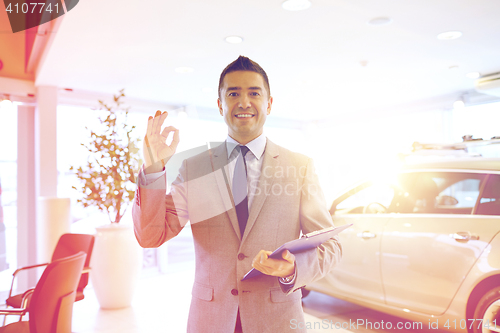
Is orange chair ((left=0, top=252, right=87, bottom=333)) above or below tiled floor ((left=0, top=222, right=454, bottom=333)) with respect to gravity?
above

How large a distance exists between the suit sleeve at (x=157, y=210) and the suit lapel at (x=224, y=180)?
0.11m

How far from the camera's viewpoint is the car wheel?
2.33m

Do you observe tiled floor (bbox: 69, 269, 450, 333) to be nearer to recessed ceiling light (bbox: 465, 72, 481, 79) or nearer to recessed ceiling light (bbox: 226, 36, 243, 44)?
recessed ceiling light (bbox: 226, 36, 243, 44)

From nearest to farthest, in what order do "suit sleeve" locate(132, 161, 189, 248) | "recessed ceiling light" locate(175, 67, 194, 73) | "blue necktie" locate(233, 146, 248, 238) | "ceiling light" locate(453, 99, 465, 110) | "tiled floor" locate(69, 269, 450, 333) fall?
"suit sleeve" locate(132, 161, 189, 248) < "blue necktie" locate(233, 146, 248, 238) < "tiled floor" locate(69, 269, 450, 333) < "recessed ceiling light" locate(175, 67, 194, 73) < "ceiling light" locate(453, 99, 465, 110)

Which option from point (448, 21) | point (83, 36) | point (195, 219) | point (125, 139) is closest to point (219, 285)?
point (195, 219)

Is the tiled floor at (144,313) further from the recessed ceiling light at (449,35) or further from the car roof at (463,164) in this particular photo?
the recessed ceiling light at (449,35)

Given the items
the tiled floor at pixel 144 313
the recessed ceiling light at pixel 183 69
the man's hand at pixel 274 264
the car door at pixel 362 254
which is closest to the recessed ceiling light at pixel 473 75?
the car door at pixel 362 254

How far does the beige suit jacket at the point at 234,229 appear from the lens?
40.8 inches

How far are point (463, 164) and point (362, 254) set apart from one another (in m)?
1.05

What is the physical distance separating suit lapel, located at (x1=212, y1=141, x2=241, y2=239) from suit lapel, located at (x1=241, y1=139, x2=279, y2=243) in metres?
0.05

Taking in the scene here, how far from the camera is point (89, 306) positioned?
4.19 metres

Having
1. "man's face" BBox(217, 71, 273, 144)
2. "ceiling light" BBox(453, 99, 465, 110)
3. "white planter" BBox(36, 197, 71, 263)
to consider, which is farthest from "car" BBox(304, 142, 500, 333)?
"white planter" BBox(36, 197, 71, 263)

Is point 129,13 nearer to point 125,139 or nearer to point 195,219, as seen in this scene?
point 125,139

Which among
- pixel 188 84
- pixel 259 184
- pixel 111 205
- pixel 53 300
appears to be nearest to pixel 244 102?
pixel 259 184
